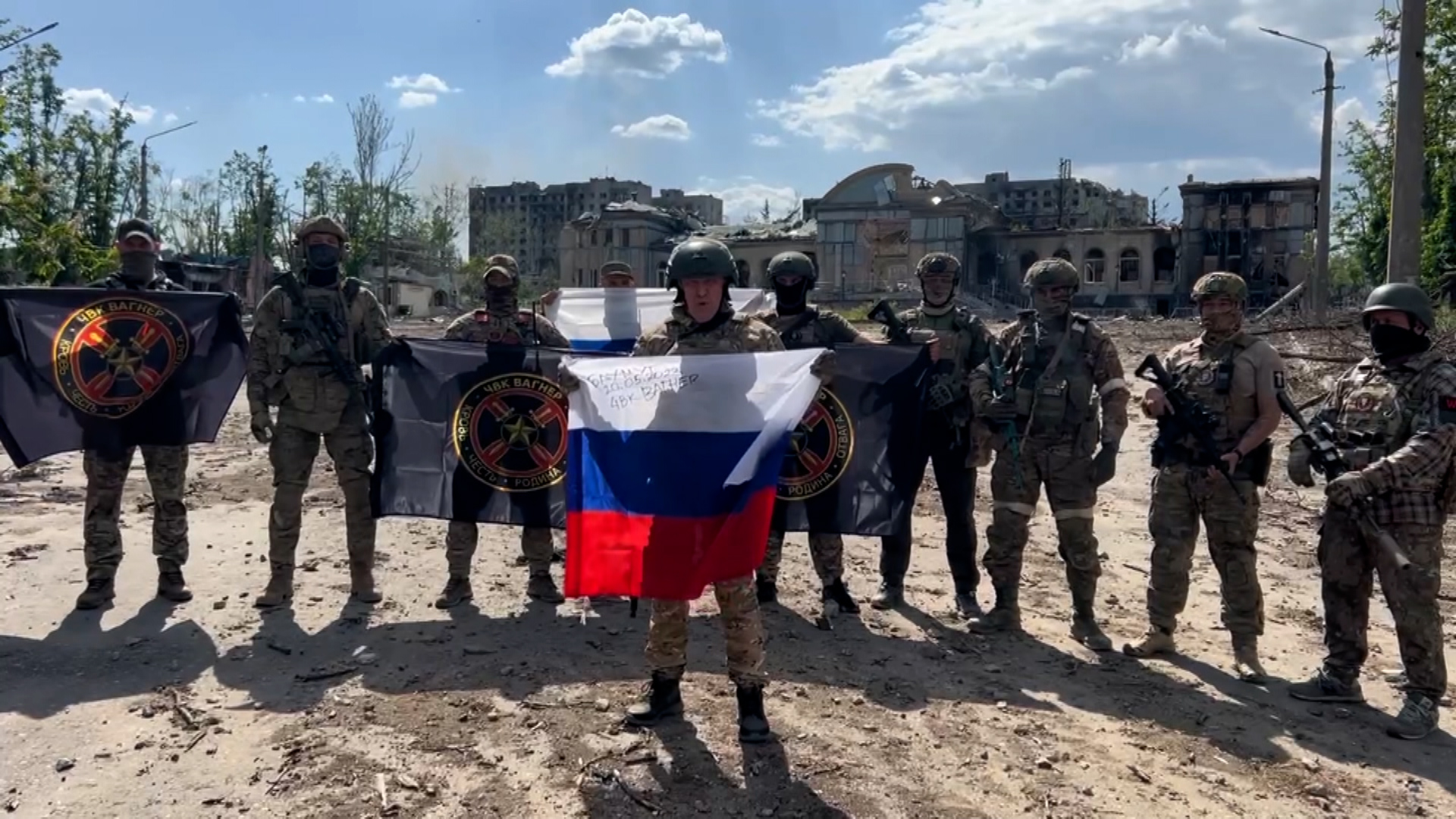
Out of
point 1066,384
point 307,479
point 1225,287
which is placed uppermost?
point 1225,287

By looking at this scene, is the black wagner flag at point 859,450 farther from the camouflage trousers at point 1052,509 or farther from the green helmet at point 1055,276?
the green helmet at point 1055,276

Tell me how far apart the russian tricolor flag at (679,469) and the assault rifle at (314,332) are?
94.1 inches

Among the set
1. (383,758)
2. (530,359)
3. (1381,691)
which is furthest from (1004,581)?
(383,758)

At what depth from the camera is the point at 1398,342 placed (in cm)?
501

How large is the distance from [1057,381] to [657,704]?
10.3 ft

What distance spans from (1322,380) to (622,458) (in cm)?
1302

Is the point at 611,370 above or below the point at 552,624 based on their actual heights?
above

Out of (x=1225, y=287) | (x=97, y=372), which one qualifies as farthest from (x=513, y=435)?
(x=1225, y=287)

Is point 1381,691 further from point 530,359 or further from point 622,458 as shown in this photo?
point 530,359

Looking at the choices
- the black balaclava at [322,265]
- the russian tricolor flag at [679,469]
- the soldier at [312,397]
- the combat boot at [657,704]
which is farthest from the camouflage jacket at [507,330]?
the combat boot at [657,704]

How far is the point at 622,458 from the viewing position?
4.60m

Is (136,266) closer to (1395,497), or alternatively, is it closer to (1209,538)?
(1209,538)

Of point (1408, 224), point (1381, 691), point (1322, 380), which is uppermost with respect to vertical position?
point (1408, 224)

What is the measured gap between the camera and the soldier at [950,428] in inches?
250
